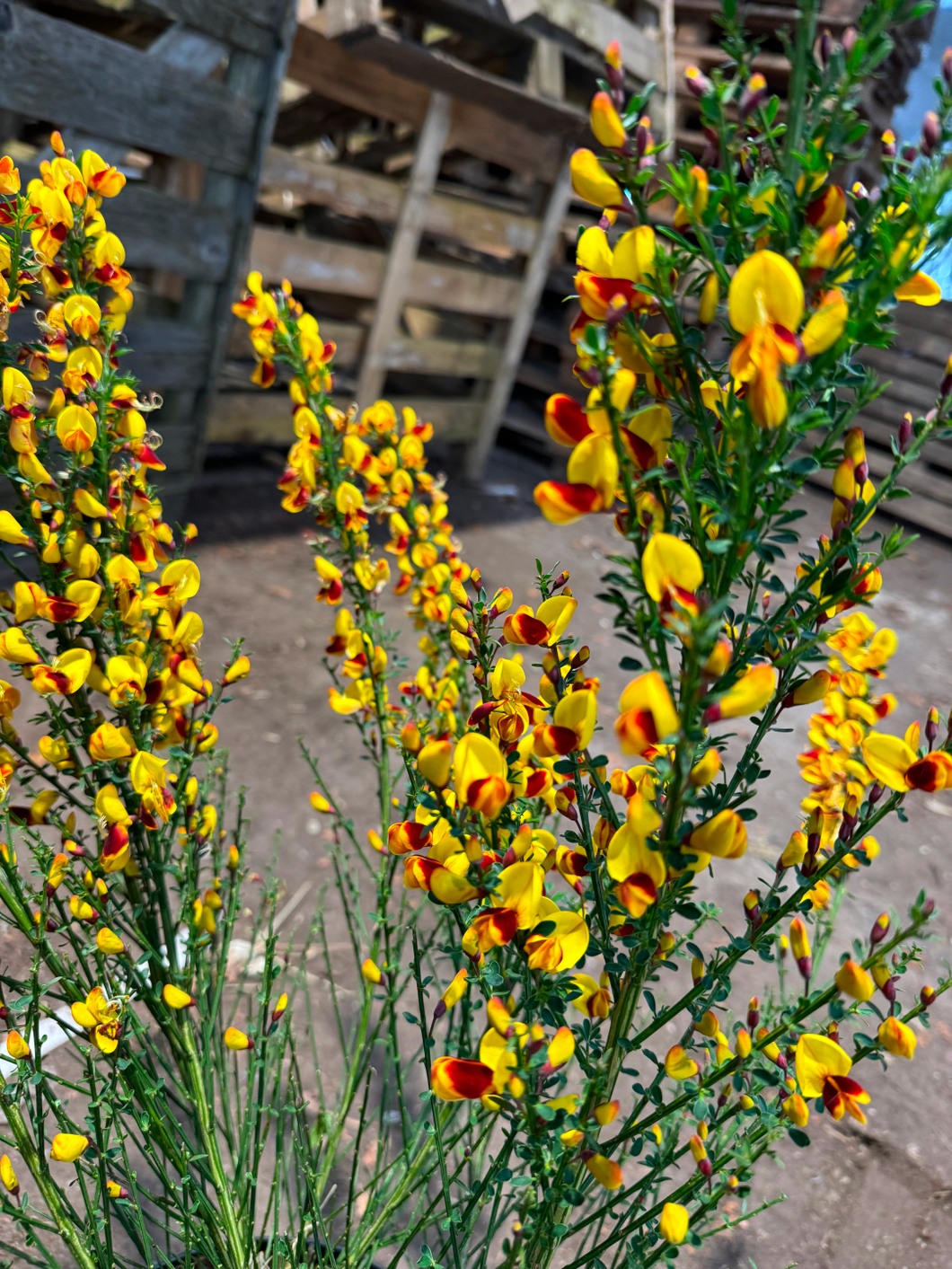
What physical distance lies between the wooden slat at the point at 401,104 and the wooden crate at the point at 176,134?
429 mm

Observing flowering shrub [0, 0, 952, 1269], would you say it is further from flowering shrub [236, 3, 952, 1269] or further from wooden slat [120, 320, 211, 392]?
wooden slat [120, 320, 211, 392]

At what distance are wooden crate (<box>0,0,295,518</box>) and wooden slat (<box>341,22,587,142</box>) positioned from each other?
16.3 inches

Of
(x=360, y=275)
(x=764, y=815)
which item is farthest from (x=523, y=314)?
(x=764, y=815)

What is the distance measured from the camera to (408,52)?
3.42 metres

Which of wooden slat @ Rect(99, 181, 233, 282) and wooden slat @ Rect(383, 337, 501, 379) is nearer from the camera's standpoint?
wooden slat @ Rect(99, 181, 233, 282)

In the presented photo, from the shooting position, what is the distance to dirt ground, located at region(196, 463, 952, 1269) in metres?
1.51

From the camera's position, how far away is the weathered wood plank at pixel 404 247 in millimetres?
3889

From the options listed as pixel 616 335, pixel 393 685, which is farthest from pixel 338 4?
pixel 616 335

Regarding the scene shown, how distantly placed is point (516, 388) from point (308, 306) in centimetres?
191

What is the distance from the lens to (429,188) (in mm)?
4004

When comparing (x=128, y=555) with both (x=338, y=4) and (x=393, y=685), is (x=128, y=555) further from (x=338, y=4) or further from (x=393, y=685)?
(x=338, y=4)

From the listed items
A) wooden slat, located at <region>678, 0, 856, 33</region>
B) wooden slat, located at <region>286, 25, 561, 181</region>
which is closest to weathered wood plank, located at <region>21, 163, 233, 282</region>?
wooden slat, located at <region>286, 25, 561, 181</region>

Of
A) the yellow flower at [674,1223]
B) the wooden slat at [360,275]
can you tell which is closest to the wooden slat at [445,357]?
the wooden slat at [360,275]

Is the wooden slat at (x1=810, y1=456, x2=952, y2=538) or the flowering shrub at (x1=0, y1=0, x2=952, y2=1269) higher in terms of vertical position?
the flowering shrub at (x1=0, y1=0, x2=952, y2=1269)
